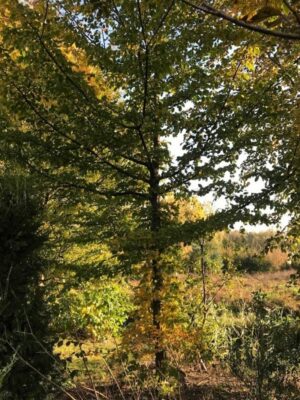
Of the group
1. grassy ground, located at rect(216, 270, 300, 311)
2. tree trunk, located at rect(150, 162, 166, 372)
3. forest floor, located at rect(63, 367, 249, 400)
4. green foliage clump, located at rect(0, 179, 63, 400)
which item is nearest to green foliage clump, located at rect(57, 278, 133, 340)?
grassy ground, located at rect(216, 270, 300, 311)

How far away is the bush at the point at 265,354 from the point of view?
3.66 metres

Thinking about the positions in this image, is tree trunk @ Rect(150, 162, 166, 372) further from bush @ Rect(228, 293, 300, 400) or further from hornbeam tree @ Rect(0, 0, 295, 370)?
bush @ Rect(228, 293, 300, 400)

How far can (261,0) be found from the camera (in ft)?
4.23

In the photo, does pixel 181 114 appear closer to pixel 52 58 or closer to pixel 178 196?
pixel 178 196

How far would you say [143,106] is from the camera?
14.1 ft

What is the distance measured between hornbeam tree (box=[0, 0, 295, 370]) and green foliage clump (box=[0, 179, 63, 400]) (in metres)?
0.53

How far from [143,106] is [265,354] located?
2614 millimetres

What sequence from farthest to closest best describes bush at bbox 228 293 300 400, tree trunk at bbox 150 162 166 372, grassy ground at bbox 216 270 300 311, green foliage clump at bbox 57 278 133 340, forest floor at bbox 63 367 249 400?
green foliage clump at bbox 57 278 133 340 < grassy ground at bbox 216 270 300 311 < forest floor at bbox 63 367 249 400 < tree trunk at bbox 150 162 166 372 < bush at bbox 228 293 300 400

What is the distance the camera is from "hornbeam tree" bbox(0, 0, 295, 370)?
3984 mm

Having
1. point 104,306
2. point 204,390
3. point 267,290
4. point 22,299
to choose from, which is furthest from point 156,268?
point 267,290

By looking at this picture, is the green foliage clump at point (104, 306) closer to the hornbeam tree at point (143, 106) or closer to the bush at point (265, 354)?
the hornbeam tree at point (143, 106)

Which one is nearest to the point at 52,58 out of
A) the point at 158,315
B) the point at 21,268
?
the point at 21,268

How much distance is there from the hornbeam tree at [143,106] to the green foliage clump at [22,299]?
530 millimetres

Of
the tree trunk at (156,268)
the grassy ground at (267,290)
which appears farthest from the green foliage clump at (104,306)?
the tree trunk at (156,268)
